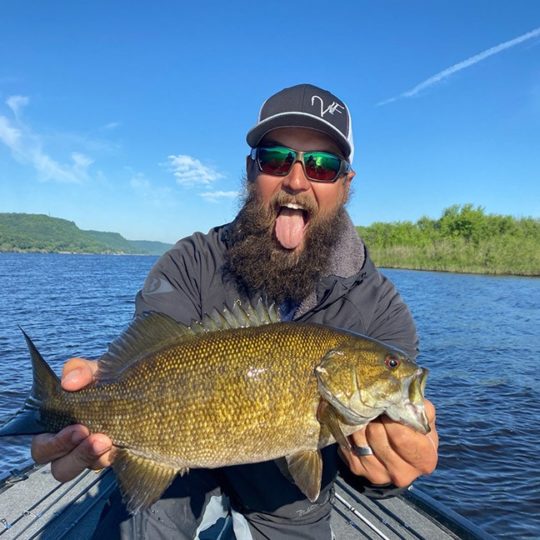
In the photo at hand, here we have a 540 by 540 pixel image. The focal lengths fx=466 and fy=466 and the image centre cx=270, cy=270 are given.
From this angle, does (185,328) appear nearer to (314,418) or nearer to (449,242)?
(314,418)

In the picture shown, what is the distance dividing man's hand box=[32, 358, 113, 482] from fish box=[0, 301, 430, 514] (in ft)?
0.16

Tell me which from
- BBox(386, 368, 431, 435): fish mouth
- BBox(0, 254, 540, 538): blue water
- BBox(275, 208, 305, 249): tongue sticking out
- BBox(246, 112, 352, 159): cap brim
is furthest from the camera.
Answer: BBox(0, 254, 540, 538): blue water

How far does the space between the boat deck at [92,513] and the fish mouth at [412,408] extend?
1891 mm

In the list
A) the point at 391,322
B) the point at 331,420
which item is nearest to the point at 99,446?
the point at 331,420

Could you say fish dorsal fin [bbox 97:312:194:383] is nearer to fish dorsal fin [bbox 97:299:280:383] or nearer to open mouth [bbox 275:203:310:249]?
fish dorsal fin [bbox 97:299:280:383]

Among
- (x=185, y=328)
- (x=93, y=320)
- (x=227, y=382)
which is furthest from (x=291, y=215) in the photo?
(x=93, y=320)

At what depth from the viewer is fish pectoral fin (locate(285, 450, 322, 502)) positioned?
2400mm

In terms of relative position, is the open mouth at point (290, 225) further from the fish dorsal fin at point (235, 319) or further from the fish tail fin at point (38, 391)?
the fish tail fin at point (38, 391)

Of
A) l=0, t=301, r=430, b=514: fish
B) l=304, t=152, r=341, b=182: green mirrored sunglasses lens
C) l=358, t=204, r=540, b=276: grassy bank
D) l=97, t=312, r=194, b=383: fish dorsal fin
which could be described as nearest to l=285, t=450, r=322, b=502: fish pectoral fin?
l=0, t=301, r=430, b=514: fish

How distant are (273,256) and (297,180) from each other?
0.60 m

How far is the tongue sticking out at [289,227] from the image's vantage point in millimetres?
3604

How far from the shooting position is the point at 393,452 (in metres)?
2.37

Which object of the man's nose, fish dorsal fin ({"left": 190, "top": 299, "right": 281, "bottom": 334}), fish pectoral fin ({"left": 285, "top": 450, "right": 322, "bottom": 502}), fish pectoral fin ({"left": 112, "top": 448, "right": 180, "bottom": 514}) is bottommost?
fish pectoral fin ({"left": 112, "top": 448, "right": 180, "bottom": 514})

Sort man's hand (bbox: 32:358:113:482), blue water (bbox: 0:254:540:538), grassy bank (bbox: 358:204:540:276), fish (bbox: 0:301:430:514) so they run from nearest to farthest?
fish (bbox: 0:301:430:514) → man's hand (bbox: 32:358:113:482) → blue water (bbox: 0:254:540:538) → grassy bank (bbox: 358:204:540:276)
